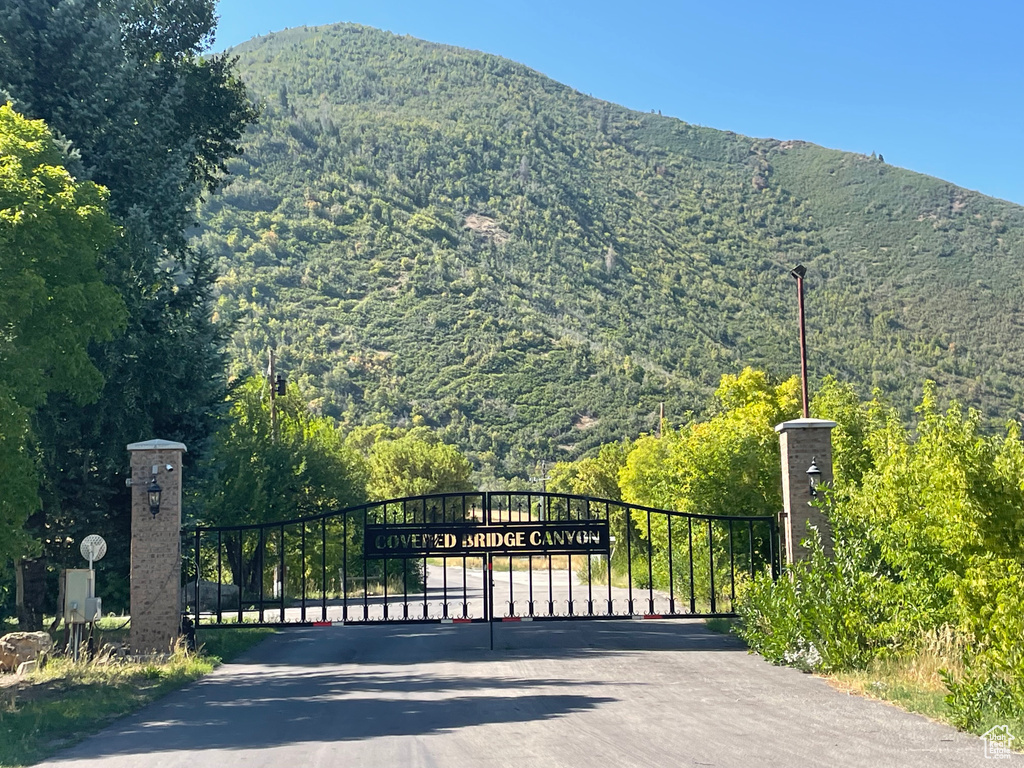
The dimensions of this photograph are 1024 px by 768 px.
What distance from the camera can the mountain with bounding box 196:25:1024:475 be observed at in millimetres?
92000

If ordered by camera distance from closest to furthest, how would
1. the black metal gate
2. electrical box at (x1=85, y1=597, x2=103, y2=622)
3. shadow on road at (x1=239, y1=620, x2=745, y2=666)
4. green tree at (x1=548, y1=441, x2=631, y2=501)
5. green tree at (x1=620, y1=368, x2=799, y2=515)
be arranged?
electrical box at (x1=85, y1=597, x2=103, y2=622) → the black metal gate → shadow on road at (x1=239, y1=620, x2=745, y2=666) → green tree at (x1=620, y1=368, x2=799, y2=515) → green tree at (x1=548, y1=441, x2=631, y2=501)

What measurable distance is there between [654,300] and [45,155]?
10357cm

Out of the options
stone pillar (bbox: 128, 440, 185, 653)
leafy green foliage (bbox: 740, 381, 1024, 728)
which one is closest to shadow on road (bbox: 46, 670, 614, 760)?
stone pillar (bbox: 128, 440, 185, 653)

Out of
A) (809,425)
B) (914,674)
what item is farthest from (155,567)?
(914,674)

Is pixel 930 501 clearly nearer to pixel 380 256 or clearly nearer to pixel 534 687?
pixel 534 687

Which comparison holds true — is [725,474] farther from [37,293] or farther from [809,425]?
[37,293]

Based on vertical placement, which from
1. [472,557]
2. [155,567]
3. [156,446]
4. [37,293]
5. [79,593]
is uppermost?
[37,293]

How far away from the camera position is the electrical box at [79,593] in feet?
57.1

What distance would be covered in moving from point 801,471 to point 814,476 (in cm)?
33

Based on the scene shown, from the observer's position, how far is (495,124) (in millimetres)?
178125

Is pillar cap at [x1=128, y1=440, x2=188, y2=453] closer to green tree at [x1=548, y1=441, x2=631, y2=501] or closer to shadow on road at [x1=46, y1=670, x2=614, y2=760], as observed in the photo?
shadow on road at [x1=46, y1=670, x2=614, y2=760]

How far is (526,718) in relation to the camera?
12.0 meters

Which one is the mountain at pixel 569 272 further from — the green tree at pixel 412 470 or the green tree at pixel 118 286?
the green tree at pixel 118 286

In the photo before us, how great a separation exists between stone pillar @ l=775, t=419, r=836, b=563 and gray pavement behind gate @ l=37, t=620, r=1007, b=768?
95.1 inches
